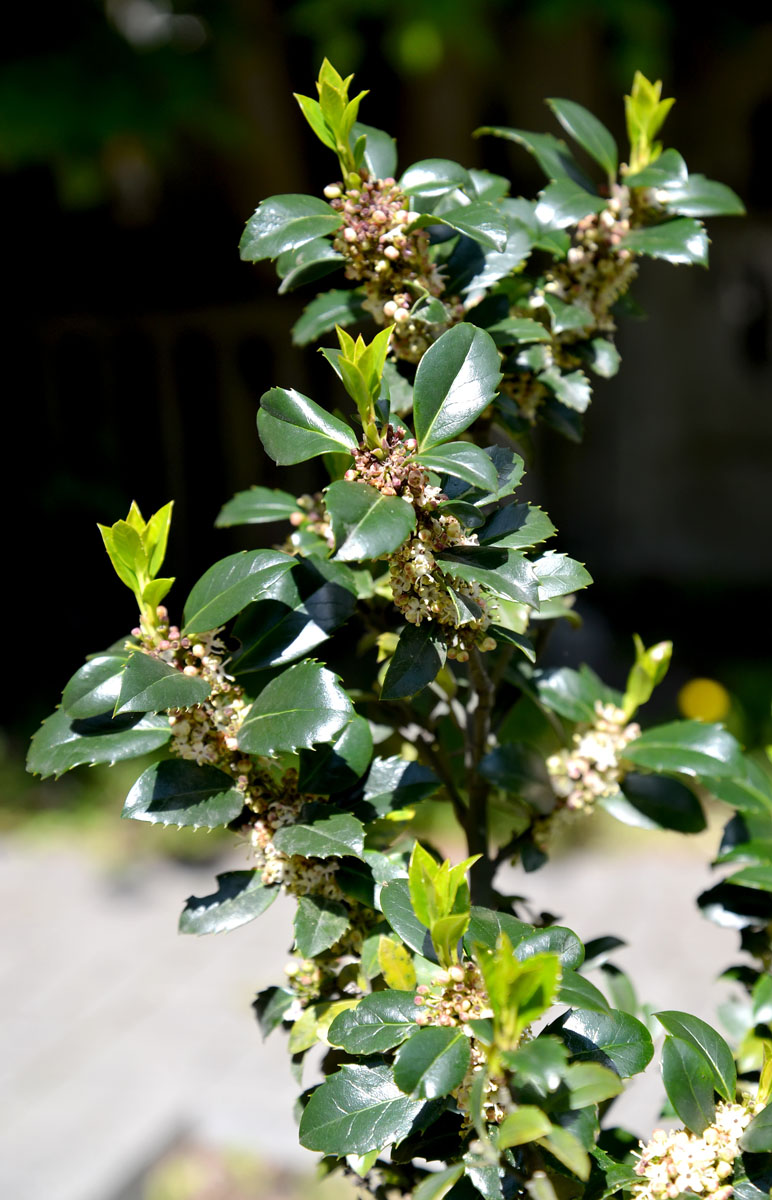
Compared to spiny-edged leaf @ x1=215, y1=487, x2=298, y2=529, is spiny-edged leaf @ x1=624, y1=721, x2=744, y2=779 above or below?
below

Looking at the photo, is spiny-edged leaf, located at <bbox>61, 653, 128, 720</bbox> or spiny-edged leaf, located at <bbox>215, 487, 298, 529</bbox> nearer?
spiny-edged leaf, located at <bbox>61, 653, 128, 720</bbox>

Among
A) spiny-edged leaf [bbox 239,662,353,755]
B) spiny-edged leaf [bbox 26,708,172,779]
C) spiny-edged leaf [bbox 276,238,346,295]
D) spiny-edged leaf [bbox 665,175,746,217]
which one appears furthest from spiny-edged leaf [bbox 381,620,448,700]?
spiny-edged leaf [bbox 665,175,746,217]

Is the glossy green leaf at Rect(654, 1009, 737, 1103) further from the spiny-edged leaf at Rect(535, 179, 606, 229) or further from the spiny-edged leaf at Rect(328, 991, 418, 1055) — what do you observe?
the spiny-edged leaf at Rect(535, 179, 606, 229)

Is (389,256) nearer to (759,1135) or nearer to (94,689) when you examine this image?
(94,689)

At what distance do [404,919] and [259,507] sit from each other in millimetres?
341

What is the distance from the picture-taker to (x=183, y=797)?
2.09ft

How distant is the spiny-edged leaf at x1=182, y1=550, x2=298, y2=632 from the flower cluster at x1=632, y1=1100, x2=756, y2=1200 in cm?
38

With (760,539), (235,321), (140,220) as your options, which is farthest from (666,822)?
(140,220)

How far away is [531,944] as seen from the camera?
0.59m

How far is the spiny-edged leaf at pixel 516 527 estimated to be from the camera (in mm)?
589

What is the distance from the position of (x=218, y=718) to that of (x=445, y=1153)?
0.28m

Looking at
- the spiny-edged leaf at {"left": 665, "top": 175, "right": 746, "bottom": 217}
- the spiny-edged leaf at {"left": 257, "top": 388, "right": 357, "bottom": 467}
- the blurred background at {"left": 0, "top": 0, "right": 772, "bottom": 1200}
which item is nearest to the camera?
the spiny-edged leaf at {"left": 257, "top": 388, "right": 357, "bottom": 467}

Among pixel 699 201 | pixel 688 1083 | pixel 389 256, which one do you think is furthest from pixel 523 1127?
pixel 699 201

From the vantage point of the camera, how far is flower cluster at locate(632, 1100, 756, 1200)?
0.59m
